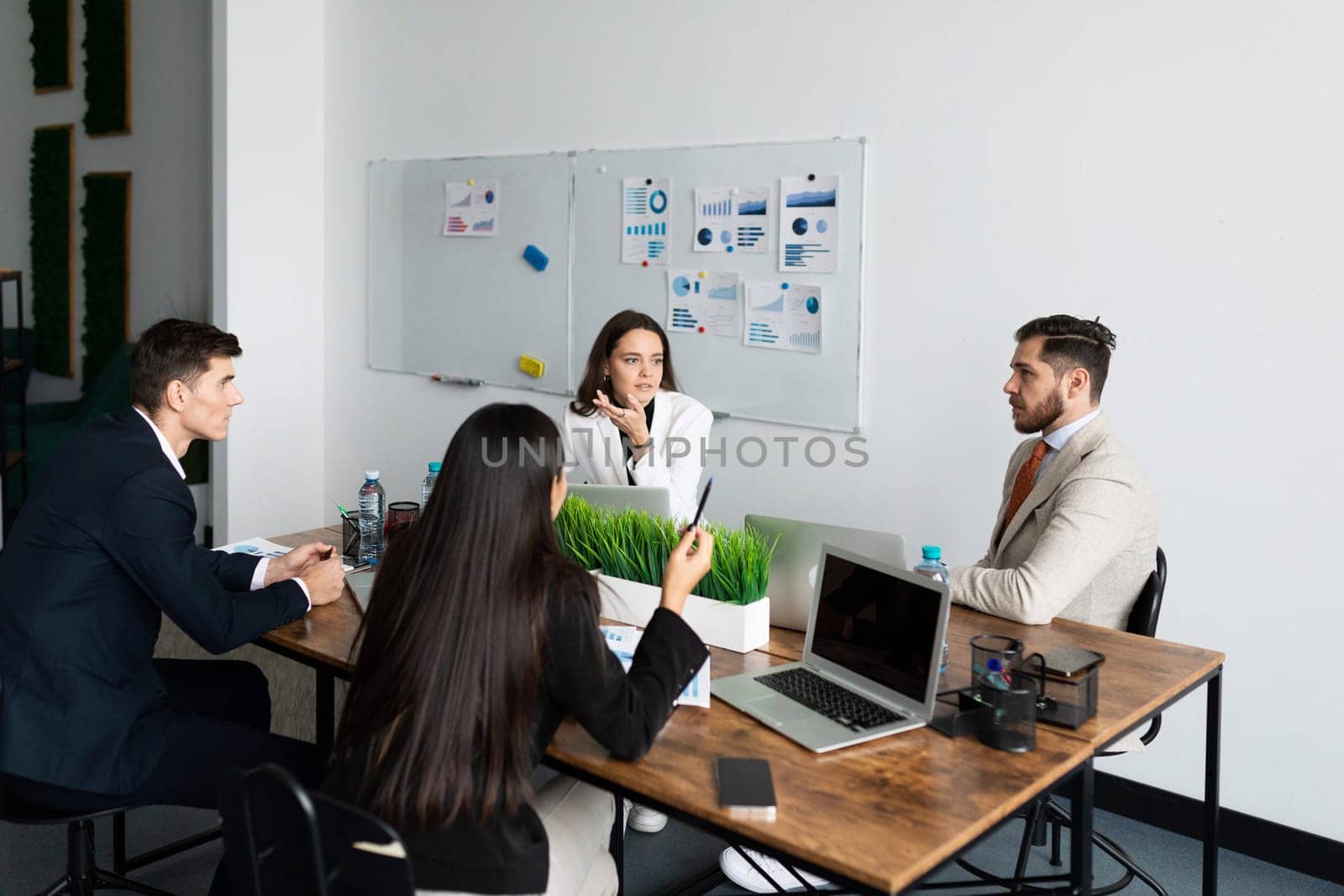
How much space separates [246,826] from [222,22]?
4233 mm

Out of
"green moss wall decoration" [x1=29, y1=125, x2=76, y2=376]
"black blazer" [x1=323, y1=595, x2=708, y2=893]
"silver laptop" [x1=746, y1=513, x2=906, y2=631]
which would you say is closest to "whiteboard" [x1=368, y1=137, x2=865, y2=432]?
"silver laptop" [x1=746, y1=513, x2=906, y2=631]

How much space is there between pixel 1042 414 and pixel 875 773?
136 centimetres

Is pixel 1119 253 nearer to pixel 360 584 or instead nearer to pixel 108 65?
pixel 360 584

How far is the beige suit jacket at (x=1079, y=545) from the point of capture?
2455 millimetres

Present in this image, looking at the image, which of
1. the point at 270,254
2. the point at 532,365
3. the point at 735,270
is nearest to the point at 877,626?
the point at 735,270

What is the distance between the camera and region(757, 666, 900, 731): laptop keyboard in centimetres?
194

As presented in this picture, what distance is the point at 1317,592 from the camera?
9.59 ft

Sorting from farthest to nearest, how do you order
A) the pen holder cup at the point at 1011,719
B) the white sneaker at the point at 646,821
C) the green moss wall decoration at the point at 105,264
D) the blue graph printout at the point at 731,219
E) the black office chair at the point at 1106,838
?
the green moss wall decoration at the point at 105,264
the blue graph printout at the point at 731,219
the white sneaker at the point at 646,821
the black office chair at the point at 1106,838
the pen holder cup at the point at 1011,719

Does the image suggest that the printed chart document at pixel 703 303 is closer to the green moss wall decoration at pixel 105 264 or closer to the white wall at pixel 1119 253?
the white wall at pixel 1119 253

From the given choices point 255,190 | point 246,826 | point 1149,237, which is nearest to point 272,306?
point 255,190

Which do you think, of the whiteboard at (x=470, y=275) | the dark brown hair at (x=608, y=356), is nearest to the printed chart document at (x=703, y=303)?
the dark brown hair at (x=608, y=356)

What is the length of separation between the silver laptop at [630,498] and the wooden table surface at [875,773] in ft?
1.66

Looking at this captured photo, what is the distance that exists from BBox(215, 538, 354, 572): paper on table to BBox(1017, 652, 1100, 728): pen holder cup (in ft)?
5.47

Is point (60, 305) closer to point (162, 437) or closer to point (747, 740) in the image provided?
point (162, 437)
